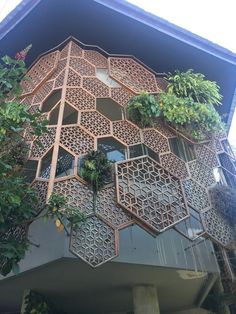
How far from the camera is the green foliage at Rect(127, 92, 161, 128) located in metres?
6.06

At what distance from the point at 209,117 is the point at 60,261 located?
4.03m

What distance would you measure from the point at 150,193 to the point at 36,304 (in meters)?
2.83

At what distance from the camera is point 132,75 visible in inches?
272

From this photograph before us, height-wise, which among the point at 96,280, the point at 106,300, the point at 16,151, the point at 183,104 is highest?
the point at 183,104

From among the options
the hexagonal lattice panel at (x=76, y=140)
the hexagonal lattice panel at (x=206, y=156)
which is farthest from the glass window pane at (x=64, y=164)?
the hexagonal lattice panel at (x=206, y=156)

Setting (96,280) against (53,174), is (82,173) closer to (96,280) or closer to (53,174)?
(53,174)

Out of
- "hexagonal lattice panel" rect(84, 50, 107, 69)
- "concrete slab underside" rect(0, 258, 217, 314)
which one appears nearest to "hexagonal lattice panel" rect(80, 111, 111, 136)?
"hexagonal lattice panel" rect(84, 50, 107, 69)

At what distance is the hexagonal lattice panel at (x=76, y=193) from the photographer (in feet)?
14.9

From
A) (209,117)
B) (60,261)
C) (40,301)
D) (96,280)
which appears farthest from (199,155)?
(40,301)

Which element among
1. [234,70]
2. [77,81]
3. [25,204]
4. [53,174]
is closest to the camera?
[25,204]

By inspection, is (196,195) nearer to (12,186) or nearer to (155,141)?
(155,141)

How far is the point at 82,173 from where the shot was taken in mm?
4871

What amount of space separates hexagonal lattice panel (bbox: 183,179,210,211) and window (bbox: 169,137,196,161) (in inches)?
38.9

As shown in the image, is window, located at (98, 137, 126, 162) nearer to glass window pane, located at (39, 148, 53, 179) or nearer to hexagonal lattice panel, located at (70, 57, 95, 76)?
glass window pane, located at (39, 148, 53, 179)
